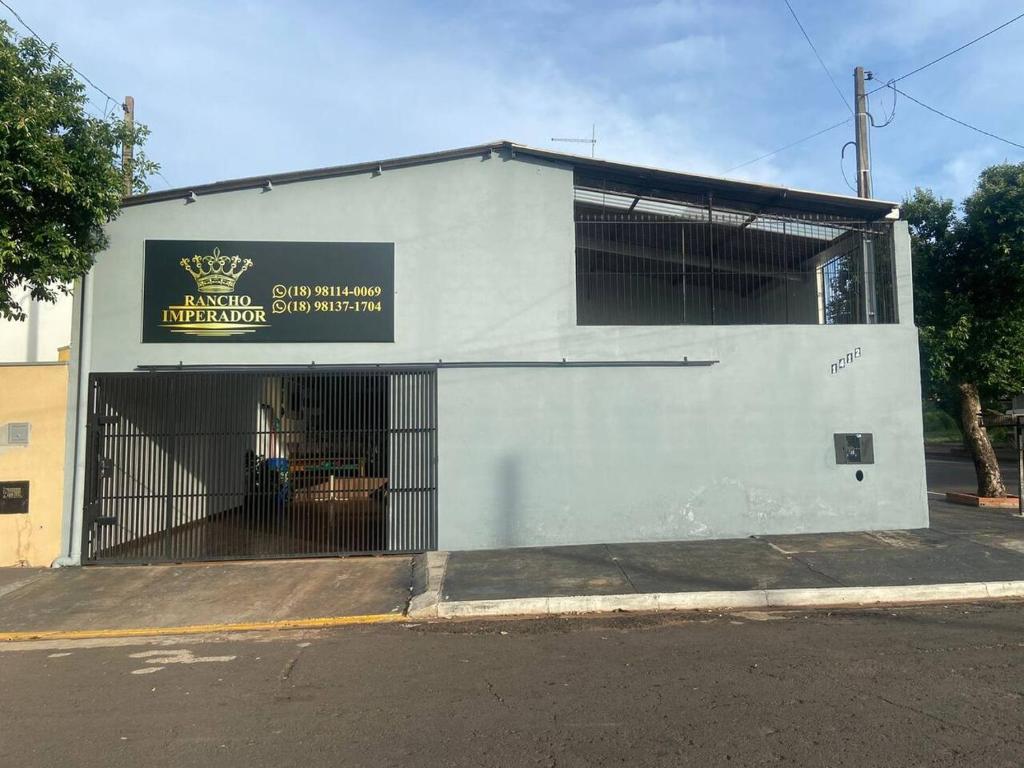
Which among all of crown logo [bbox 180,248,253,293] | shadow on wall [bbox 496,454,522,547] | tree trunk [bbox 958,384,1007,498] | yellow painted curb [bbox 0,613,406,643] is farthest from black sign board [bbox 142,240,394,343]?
tree trunk [bbox 958,384,1007,498]

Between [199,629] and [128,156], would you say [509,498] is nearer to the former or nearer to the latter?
[199,629]

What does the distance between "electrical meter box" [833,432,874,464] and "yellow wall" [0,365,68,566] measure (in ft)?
36.6

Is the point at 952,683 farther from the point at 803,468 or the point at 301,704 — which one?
the point at 803,468

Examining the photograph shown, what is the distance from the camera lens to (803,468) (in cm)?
1045

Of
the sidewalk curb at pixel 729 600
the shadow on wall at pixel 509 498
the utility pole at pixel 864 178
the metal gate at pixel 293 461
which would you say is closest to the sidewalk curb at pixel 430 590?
the sidewalk curb at pixel 729 600

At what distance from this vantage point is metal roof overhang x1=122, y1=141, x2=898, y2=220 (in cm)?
1012

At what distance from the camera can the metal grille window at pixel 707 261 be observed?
11109mm

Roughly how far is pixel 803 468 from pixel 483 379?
16.3 ft

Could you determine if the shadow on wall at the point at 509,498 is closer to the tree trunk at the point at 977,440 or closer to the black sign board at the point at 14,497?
Result: the black sign board at the point at 14,497

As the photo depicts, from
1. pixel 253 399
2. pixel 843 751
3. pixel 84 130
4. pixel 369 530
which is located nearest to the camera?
pixel 843 751

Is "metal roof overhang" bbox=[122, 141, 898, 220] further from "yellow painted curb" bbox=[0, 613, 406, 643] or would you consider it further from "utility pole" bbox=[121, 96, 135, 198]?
"yellow painted curb" bbox=[0, 613, 406, 643]

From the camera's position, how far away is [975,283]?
12703 millimetres

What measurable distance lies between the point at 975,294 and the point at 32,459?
15.6 metres

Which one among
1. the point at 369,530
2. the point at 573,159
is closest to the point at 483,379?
the point at 369,530
